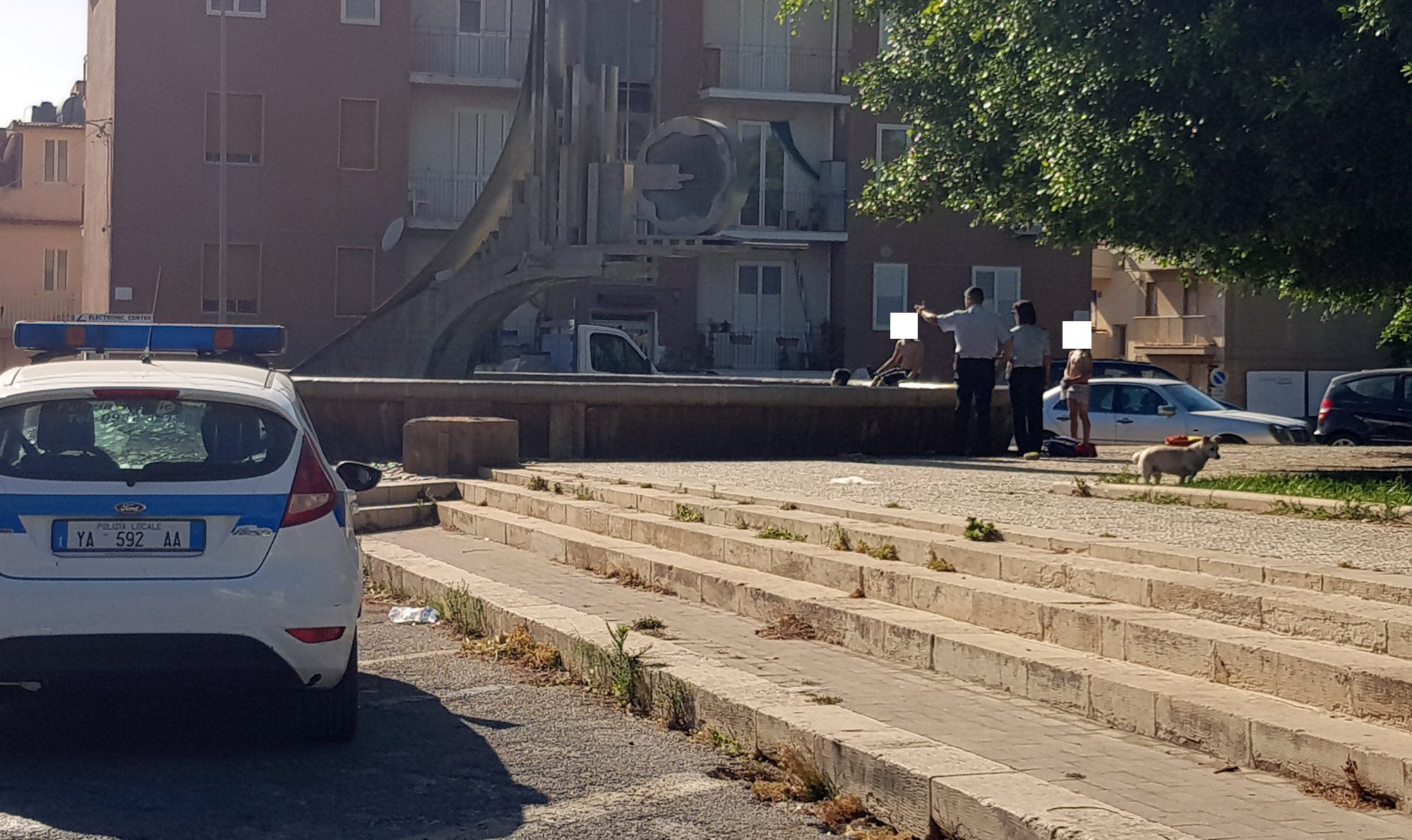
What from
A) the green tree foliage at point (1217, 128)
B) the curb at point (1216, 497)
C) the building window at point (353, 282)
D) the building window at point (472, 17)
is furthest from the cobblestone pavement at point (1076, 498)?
the building window at point (472, 17)

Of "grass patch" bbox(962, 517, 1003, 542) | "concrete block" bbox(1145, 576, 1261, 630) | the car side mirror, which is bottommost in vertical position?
"concrete block" bbox(1145, 576, 1261, 630)

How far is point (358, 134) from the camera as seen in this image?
3975 cm

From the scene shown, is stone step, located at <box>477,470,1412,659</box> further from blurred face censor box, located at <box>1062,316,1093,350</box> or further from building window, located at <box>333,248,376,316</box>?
Result: building window, located at <box>333,248,376,316</box>

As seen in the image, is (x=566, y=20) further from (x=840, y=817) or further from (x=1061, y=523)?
(x=840, y=817)

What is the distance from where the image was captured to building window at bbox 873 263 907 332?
4206 centimetres

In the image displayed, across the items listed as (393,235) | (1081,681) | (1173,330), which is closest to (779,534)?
(1081,681)

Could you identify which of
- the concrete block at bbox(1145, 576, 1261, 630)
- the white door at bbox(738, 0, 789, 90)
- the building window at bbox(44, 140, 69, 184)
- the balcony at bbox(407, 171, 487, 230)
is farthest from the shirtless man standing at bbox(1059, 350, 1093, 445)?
the building window at bbox(44, 140, 69, 184)

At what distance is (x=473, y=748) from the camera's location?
6684mm

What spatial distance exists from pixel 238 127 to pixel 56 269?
24.3 m

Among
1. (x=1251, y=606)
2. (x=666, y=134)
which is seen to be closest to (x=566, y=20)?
(x=666, y=134)

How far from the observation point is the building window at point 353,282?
39719 millimetres

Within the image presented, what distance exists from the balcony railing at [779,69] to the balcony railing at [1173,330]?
17748mm

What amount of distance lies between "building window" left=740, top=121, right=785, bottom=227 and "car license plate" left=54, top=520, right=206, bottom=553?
35.8 meters

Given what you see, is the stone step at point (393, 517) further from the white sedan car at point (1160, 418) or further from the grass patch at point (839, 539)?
the white sedan car at point (1160, 418)
